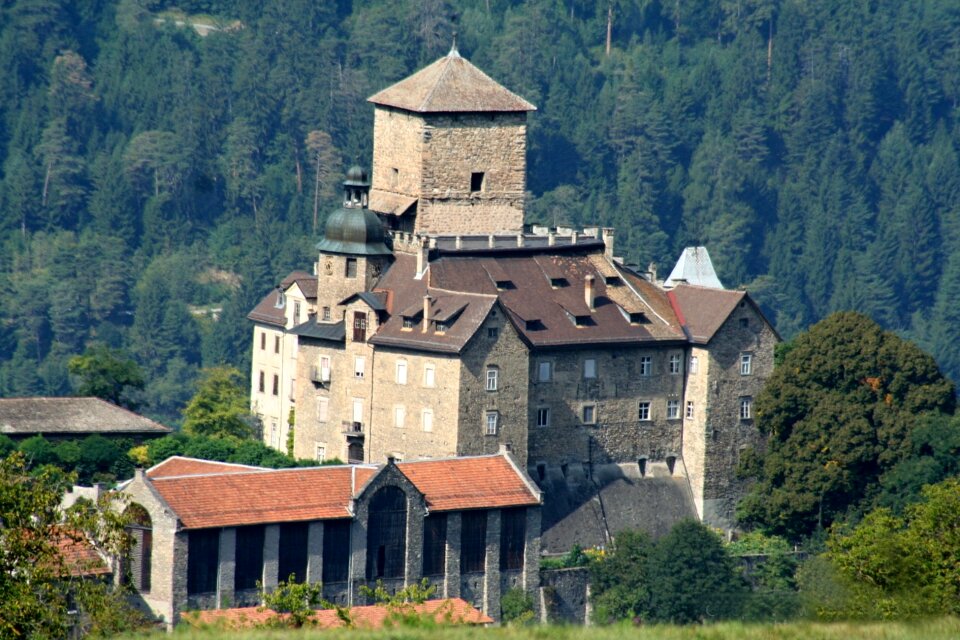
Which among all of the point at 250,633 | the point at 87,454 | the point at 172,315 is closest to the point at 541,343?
the point at 87,454

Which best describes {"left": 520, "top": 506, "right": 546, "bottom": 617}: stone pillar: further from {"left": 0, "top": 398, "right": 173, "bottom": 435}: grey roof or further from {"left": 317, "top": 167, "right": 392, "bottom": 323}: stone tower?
{"left": 0, "top": 398, "right": 173, "bottom": 435}: grey roof

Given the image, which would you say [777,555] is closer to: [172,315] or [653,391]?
[653,391]

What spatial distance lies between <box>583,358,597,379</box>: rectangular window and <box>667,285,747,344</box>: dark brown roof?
382 cm

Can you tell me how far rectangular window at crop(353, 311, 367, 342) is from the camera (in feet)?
340

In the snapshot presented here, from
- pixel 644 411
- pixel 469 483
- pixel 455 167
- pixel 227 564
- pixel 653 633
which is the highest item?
pixel 455 167

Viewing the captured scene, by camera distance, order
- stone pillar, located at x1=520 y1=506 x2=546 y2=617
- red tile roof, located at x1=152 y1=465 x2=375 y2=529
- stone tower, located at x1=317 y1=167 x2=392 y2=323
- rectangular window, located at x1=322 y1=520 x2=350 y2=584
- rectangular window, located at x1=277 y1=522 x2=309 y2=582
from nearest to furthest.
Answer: red tile roof, located at x1=152 y1=465 x2=375 y2=529, rectangular window, located at x1=277 y1=522 x2=309 y2=582, rectangular window, located at x1=322 y1=520 x2=350 y2=584, stone pillar, located at x1=520 y1=506 x2=546 y2=617, stone tower, located at x1=317 y1=167 x2=392 y2=323

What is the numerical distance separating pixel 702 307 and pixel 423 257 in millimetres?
10163

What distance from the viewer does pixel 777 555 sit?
103m

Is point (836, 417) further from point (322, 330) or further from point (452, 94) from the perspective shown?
point (452, 94)

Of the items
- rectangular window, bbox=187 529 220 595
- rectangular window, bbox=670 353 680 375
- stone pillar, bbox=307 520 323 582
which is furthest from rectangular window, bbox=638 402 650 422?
rectangular window, bbox=187 529 220 595

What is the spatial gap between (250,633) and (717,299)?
189 feet

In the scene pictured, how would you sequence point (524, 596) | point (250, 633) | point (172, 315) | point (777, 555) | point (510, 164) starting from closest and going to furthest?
1. point (250, 633)
2. point (524, 596)
3. point (777, 555)
4. point (510, 164)
5. point (172, 315)

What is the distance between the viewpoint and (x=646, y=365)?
107 m

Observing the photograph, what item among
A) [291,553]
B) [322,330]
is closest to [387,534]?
[291,553]
